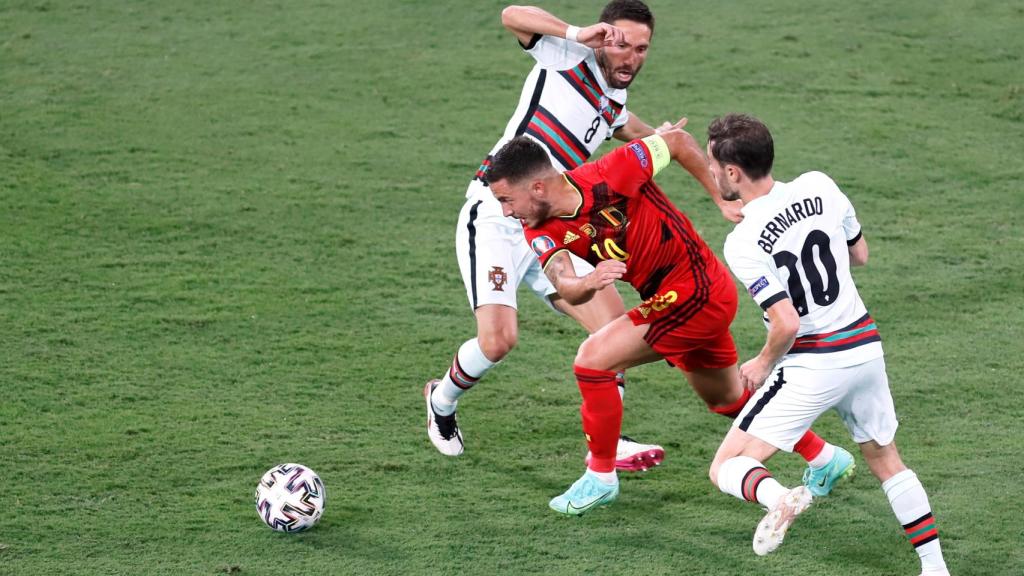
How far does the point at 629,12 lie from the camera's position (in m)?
5.60

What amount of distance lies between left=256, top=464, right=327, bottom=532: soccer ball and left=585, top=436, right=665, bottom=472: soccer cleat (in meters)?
1.34

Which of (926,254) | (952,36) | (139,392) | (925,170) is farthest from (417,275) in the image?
(952,36)

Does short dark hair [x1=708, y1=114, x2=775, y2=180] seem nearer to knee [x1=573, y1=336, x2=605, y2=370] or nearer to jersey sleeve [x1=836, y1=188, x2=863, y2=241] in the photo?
jersey sleeve [x1=836, y1=188, x2=863, y2=241]

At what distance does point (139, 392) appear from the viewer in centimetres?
613

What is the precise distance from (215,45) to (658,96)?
3.85 m

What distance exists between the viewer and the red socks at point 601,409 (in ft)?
16.5

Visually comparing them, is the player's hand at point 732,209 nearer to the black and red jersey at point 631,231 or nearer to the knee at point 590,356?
the black and red jersey at point 631,231

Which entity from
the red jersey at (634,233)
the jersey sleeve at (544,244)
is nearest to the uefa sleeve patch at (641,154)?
the red jersey at (634,233)

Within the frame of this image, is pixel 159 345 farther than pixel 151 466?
Yes

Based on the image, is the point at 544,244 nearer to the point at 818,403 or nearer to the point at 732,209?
the point at 732,209

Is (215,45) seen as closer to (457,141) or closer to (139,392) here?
(457,141)

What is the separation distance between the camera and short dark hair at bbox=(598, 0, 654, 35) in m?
5.60

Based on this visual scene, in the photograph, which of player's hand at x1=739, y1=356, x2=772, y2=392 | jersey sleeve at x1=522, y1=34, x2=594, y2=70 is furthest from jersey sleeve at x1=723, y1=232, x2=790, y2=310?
jersey sleeve at x1=522, y1=34, x2=594, y2=70

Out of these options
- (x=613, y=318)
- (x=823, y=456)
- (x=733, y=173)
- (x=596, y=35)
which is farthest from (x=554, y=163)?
(x=823, y=456)
